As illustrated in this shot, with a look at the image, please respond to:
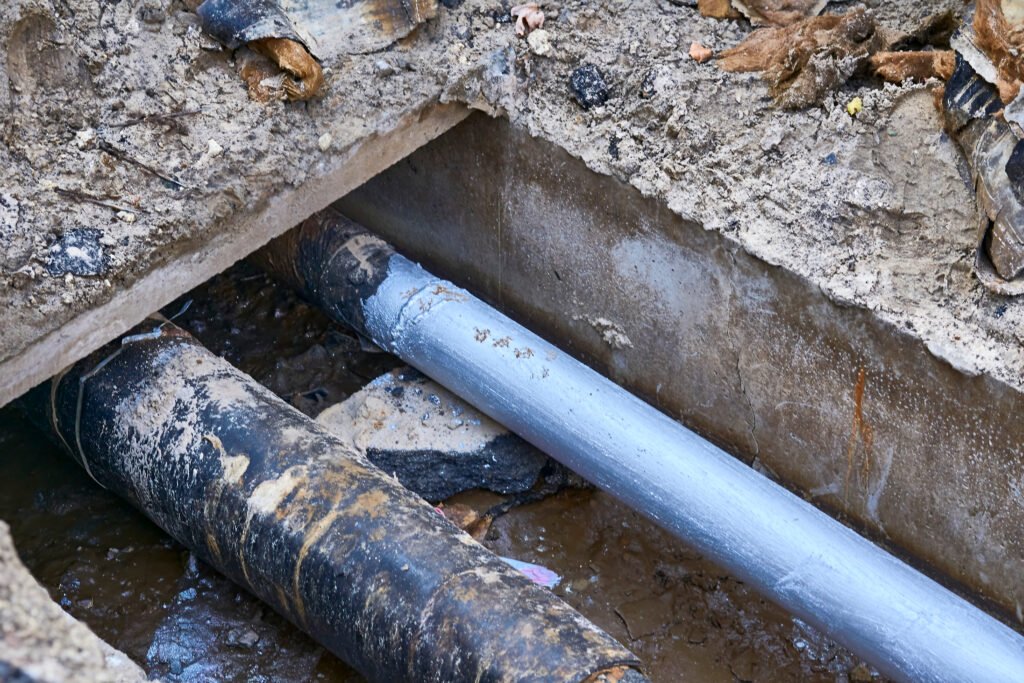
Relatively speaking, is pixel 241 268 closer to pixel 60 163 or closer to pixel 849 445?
pixel 60 163

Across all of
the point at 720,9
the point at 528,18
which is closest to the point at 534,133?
the point at 528,18

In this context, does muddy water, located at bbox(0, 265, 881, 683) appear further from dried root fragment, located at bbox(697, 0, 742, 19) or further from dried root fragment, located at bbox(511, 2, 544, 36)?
dried root fragment, located at bbox(697, 0, 742, 19)

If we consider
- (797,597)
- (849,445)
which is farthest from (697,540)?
(849,445)

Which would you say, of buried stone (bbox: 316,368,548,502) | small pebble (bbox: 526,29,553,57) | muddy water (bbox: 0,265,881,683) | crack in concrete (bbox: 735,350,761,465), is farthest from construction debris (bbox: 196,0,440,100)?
crack in concrete (bbox: 735,350,761,465)

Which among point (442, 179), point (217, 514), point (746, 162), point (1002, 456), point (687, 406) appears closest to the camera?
point (1002, 456)

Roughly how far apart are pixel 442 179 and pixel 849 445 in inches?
79.8

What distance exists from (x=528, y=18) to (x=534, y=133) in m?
0.48

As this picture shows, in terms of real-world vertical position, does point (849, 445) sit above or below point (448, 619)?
above

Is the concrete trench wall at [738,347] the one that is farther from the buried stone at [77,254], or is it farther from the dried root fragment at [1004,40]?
the buried stone at [77,254]

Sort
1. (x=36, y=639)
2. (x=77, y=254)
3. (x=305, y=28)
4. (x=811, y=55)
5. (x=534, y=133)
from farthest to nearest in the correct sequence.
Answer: (x=534, y=133) < (x=305, y=28) < (x=811, y=55) < (x=77, y=254) < (x=36, y=639)

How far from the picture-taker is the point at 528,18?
4.06 m

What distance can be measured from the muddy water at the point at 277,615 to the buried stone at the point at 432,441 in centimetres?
12

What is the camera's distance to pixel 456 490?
4102 millimetres

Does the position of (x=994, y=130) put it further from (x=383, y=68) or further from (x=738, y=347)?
(x=383, y=68)
